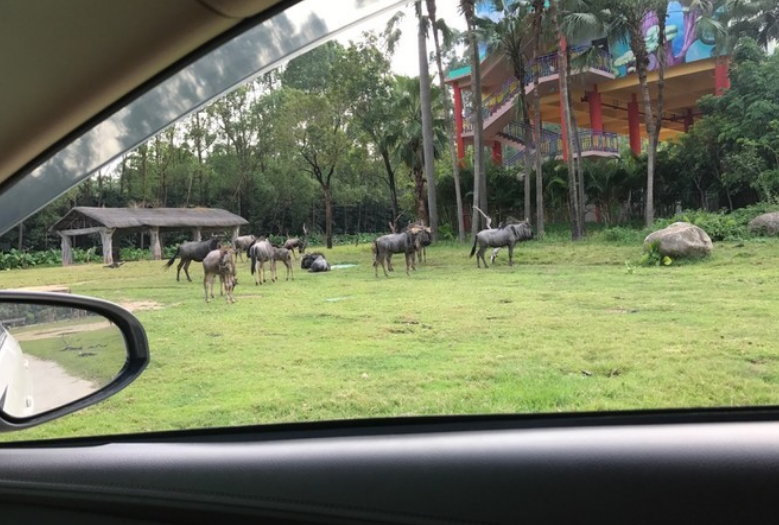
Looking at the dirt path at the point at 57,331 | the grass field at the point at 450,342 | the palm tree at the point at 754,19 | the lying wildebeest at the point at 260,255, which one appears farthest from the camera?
the lying wildebeest at the point at 260,255

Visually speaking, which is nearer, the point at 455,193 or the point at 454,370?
the point at 454,370

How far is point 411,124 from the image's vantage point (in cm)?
390

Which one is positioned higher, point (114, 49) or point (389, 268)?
point (114, 49)

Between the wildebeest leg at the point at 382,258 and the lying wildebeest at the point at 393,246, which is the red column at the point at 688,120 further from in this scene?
the wildebeest leg at the point at 382,258

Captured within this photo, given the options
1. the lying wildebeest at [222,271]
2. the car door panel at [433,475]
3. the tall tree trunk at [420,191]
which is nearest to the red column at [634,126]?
the tall tree trunk at [420,191]

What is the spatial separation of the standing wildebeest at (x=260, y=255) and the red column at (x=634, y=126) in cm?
231

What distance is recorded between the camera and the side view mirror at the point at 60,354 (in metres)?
1.21

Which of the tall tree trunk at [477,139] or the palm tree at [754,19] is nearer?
the palm tree at [754,19]

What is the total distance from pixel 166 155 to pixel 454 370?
4.70ft

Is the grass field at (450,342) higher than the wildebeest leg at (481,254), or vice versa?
the wildebeest leg at (481,254)

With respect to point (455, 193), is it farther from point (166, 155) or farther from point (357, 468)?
point (357, 468)

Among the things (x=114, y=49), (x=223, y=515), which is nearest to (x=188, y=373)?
(x=223, y=515)

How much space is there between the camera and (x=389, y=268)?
496cm

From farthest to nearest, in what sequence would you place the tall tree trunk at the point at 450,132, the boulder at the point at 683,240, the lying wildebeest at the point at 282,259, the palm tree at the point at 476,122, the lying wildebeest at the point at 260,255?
the lying wildebeest at the point at 282,259 < the lying wildebeest at the point at 260,255 < the boulder at the point at 683,240 < the palm tree at the point at 476,122 < the tall tree trunk at the point at 450,132
